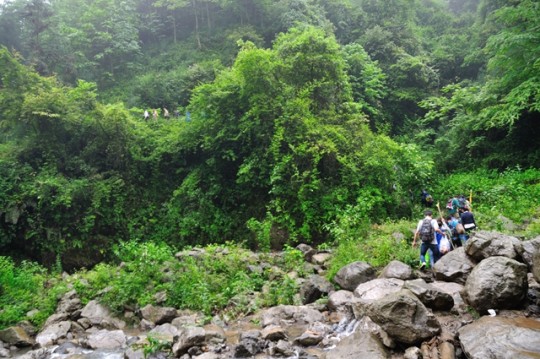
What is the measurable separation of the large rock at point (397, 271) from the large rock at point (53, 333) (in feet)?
25.6

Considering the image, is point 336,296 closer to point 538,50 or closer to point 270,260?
point 270,260

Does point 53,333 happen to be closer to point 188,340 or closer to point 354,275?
point 188,340

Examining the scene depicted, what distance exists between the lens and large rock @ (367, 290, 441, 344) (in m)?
5.79

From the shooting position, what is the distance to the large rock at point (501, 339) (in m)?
4.90

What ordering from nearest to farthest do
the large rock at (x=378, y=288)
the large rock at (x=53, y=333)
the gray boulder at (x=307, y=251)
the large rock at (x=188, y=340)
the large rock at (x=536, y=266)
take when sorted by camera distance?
the large rock at (x=536, y=266)
the large rock at (x=188, y=340)
the large rock at (x=378, y=288)
the large rock at (x=53, y=333)
the gray boulder at (x=307, y=251)

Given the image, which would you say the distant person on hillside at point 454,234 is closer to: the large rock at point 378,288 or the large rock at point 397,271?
the large rock at point 397,271

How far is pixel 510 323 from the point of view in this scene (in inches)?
228

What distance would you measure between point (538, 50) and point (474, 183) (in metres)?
5.47

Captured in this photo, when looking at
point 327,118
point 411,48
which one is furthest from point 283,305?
point 411,48

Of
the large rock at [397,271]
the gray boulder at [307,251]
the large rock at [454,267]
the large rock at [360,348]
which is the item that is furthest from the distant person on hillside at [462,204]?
the large rock at [360,348]

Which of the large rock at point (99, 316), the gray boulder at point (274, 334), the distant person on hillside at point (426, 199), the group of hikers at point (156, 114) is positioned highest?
the group of hikers at point (156, 114)

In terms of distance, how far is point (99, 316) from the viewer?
32.5 feet

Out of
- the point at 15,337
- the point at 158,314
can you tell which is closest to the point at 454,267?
the point at 158,314

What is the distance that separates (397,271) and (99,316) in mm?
7698
